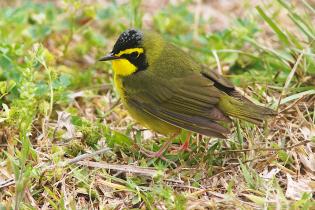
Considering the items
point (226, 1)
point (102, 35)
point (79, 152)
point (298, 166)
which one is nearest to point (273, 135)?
point (298, 166)

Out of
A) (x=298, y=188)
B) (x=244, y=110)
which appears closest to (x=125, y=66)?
(x=244, y=110)

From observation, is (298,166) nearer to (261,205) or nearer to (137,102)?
(261,205)

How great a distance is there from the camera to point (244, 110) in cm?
464

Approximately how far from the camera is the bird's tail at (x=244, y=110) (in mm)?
4551

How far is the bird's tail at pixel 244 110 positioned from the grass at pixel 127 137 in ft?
0.77

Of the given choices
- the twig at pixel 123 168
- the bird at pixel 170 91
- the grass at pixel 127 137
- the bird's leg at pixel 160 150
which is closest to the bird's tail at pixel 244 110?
the bird at pixel 170 91

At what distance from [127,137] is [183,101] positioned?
553mm

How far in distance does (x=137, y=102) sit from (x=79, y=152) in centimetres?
61

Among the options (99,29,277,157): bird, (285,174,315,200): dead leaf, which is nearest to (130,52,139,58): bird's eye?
(99,29,277,157): bird

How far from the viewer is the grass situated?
4160 mm

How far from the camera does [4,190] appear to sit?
422cm

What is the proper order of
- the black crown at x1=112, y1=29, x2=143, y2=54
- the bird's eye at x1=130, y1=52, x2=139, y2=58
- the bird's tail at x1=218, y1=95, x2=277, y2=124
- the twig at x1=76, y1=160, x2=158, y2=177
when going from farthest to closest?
the bird's eye at x1=130, y1=52, x2=139, y2=58 < the black crown at x1=112, y1=29, x2=143, y2=54 < the bird's tail at x1=218, y1=95, x2=277, y2=124 < the twig at x1=76, y1=160, x2=158, y2=177

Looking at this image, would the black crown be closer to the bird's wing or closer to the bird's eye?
the bird's eye

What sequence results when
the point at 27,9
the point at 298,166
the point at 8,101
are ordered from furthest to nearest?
1. the point at 27,9
2. the point at 8,101
3. the point at 298,166
